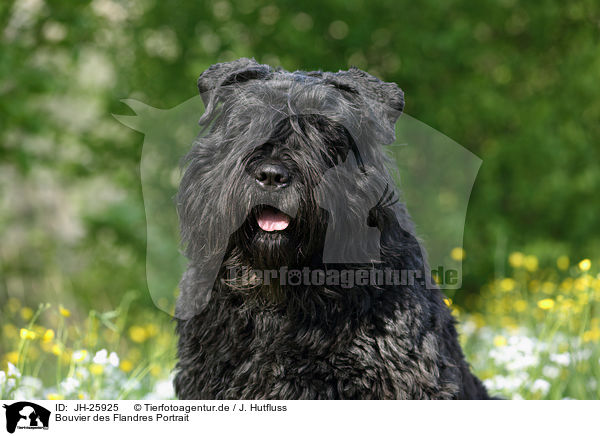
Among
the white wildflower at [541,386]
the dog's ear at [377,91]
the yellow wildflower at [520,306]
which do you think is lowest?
the white wildflower at [541,386]

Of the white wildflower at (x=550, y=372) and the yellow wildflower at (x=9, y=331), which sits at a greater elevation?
the yellow wildflower at (x=9, y=331)

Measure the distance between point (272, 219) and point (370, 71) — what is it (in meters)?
4.18

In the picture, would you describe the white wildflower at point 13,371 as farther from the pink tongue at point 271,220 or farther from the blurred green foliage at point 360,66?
the blurred green foliage at point 360,66

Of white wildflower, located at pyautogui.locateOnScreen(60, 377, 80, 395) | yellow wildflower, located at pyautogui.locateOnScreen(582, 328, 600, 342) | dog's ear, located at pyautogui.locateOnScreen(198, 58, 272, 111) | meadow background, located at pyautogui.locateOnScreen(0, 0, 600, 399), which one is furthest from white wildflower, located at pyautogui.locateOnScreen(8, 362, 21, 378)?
yellow wildflower, located at pyautogui.locateOnScreen(582, 328, 600, 342)

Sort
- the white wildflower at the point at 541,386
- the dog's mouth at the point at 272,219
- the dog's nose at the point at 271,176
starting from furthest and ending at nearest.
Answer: the white wildflower at the point at 541,386 → the dog's mouth at the point at 272,219 → the dog's nose at the point at 271,176

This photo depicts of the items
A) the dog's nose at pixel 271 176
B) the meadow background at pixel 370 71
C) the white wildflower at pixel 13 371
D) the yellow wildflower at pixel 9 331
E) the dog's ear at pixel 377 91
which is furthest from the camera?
the meadow background at pixel 370 71

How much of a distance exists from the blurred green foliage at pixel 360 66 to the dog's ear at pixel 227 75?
304 cm

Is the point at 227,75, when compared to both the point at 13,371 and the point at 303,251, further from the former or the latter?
the point at 13,371

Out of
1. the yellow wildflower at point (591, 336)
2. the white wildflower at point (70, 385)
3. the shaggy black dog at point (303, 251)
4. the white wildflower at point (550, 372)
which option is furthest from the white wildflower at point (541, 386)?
the white wildflower at point (70, 385)

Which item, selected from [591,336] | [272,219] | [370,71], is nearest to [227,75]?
[272,219]

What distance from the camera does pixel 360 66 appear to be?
→ 652 cm

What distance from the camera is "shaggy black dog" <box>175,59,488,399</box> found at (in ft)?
9.13

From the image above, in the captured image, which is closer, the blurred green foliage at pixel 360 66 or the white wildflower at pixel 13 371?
the white wildflower at pixel 13 371

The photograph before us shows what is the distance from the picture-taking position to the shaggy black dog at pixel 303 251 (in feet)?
9.13
